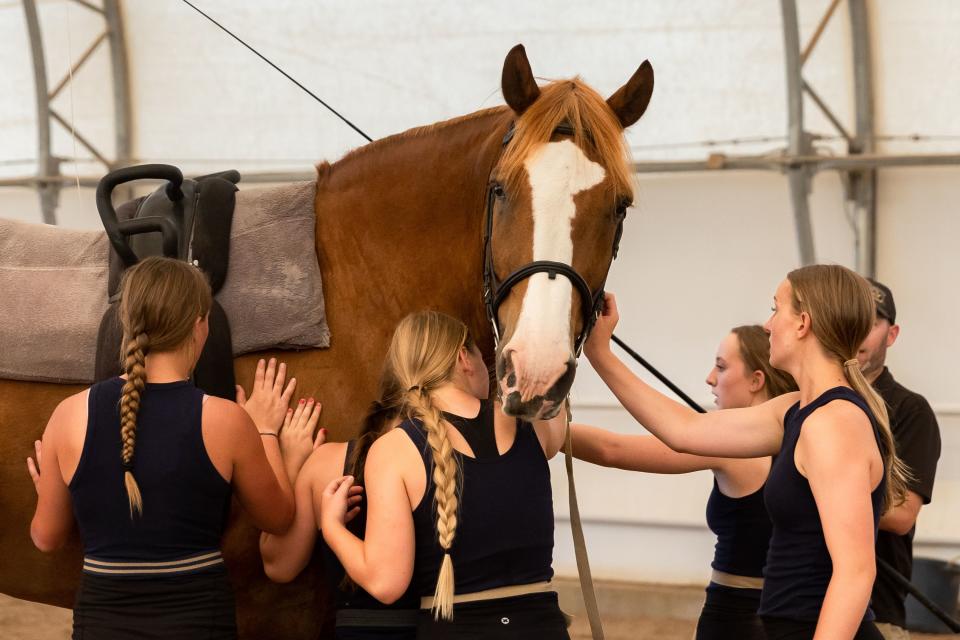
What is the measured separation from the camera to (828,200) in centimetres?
573

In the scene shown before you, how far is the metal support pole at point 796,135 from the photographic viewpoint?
5531 millimetres

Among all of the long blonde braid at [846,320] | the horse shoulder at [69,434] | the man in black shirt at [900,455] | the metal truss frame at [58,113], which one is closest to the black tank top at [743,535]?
the man in black shirt at [900,455]

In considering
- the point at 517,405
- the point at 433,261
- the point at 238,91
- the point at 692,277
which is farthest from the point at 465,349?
the point at 238,91

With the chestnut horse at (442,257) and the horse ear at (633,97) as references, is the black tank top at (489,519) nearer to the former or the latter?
the chestnut horse at (442,257)

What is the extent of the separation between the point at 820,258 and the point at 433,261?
13.2ft

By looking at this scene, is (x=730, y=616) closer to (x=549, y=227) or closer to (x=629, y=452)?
(x=629, y=452)

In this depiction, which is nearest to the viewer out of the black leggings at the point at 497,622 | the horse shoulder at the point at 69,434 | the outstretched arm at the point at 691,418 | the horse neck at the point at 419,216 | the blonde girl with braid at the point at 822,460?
the blonde girl with braid at the point at 822,460


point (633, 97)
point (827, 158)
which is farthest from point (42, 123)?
point (633, 97)

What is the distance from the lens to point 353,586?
6.48ft

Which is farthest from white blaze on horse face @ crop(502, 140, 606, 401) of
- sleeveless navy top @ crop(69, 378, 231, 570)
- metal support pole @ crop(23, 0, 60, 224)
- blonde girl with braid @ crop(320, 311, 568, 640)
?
metal support pole @ crop(23, 0, 60, 224)

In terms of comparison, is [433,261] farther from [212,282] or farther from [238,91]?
[238,91]

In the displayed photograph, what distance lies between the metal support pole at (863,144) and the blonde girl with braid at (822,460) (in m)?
3.93

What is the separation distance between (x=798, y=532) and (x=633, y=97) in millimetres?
1036

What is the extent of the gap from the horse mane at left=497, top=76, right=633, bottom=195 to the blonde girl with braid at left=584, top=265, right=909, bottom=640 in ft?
1.45
